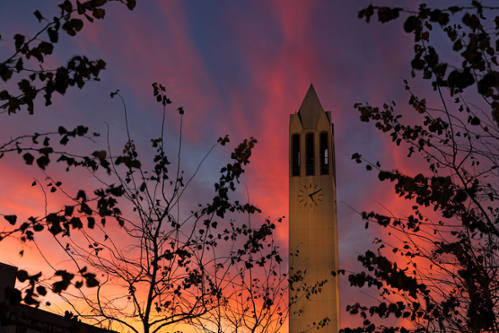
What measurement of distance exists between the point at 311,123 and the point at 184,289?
43.9 meters

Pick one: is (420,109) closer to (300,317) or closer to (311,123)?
(300,317)

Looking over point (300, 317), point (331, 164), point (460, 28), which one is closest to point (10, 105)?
point (460, 28)

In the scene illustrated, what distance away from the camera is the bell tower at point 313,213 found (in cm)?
4516

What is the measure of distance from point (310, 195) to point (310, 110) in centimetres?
1108

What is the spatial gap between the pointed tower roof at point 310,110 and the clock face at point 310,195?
299 inches

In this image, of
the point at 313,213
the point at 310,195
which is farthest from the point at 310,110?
the point at 313,213

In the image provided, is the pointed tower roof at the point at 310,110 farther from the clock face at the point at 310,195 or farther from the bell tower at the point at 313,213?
the clock face at the point at 310,195

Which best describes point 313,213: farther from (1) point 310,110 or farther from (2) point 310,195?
(1) point 310,110

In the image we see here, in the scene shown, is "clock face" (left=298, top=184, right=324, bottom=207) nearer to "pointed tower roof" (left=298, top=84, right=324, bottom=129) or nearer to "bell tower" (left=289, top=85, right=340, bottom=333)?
"bell tower" (left=289, top=85, right=340, bottom=333)

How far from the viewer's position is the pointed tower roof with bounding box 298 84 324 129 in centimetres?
5350

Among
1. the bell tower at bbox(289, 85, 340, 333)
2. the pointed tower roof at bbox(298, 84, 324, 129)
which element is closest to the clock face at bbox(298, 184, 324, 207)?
the bell tower at bbox(289, 85, 340, 333)

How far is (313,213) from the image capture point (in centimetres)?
4947

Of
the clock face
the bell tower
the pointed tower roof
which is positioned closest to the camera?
the bell tower

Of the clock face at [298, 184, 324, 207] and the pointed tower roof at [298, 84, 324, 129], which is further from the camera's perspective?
the pointed tower roof at [298, 84, 324, 129]
